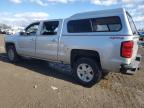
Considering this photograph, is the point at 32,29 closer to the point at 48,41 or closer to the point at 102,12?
the point at 48,41

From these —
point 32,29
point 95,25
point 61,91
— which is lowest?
point 61,91

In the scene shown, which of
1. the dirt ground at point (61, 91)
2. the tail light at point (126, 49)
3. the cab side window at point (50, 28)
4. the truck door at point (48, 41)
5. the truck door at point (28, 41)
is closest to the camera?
the dirt ground at point (61, 91)

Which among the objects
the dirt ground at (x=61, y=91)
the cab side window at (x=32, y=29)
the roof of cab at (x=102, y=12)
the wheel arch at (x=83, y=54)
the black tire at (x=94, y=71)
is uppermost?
the roof of cab at (x=102, y=12)

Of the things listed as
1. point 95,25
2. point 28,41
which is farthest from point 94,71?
point 28,41

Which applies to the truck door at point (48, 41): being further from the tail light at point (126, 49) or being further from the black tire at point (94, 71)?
the tail light at point (126, 49)

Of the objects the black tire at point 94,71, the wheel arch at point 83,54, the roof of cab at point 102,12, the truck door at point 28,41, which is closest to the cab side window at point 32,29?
the truck door at point 28,41

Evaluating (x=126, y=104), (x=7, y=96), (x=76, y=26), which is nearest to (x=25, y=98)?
(x=7, y=96)

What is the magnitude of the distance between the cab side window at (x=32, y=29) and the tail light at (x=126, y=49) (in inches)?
160

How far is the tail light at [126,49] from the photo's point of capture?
19.4 ft

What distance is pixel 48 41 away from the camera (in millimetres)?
8000

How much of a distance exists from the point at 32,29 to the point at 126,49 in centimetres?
461

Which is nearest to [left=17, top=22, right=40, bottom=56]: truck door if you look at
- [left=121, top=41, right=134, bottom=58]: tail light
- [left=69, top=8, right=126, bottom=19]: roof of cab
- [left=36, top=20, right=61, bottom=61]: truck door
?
[left=36, top=20, right=61, bottom=61]: truck door

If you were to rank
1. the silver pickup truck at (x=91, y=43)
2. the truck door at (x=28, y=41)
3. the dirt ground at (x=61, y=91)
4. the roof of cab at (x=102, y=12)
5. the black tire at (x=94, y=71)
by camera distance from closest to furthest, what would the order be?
the dirt ground at (x=61, y=91) → the silver pickup truck at (x=91, y=43) → the roof of cab at (x=102, y=12) → the black tire at (x=94, y=71) → the truck door at (x=28, y=41)

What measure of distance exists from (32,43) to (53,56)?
1.40 meters
